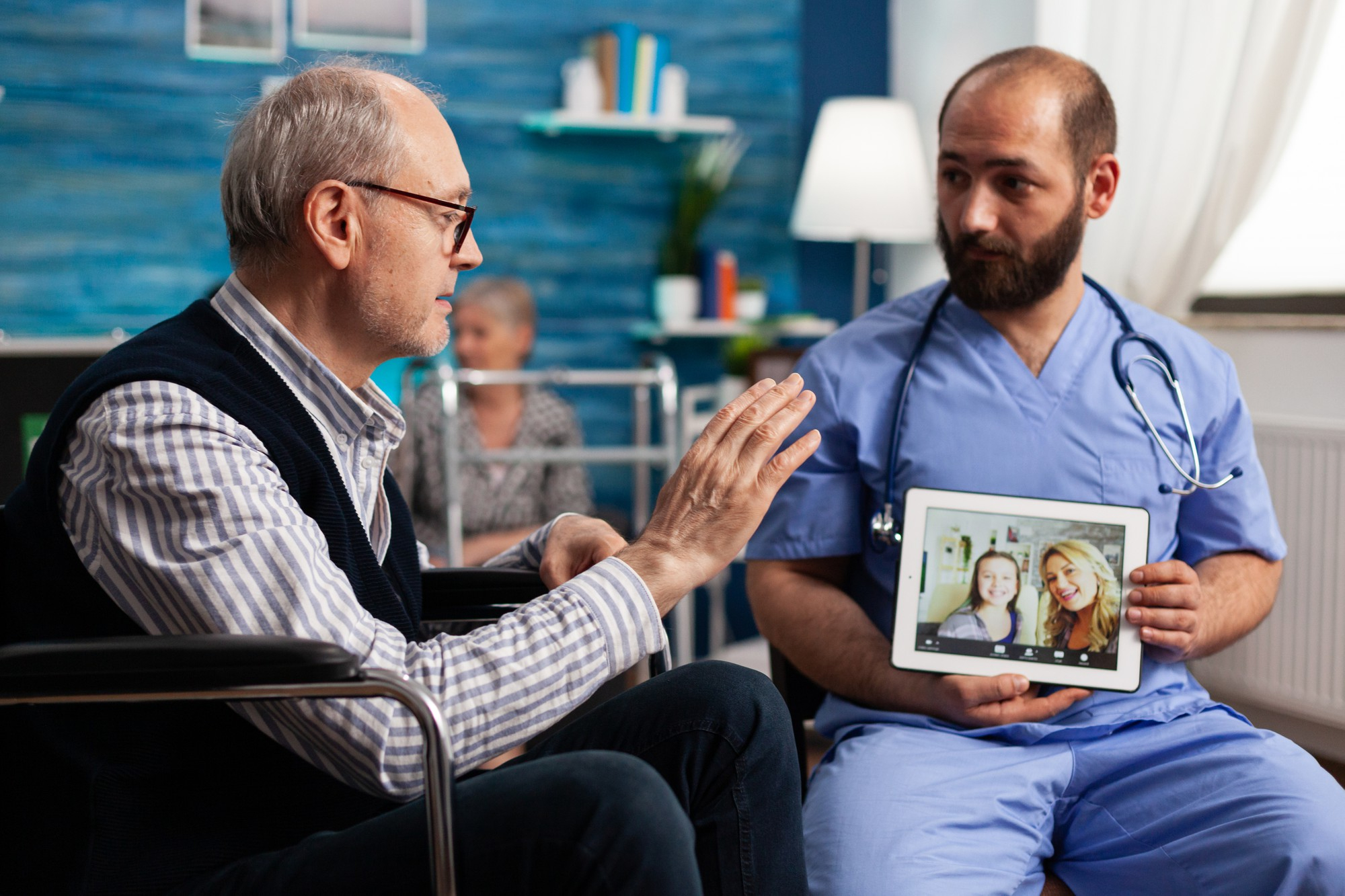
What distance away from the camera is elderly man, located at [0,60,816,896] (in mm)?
917

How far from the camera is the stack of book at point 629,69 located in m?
3.61

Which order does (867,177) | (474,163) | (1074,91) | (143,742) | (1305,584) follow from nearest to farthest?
1. (143,742)
2. (1074,91)
3. (1305,584)
4. (867,177)
5. (474,163)

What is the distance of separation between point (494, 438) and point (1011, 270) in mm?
1783

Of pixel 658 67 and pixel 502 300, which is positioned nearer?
pixel 502 300

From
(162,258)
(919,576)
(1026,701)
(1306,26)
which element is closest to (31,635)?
(919,576)

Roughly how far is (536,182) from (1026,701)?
2.75 m

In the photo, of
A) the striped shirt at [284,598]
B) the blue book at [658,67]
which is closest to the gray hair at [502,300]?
the blue book at [658,67]

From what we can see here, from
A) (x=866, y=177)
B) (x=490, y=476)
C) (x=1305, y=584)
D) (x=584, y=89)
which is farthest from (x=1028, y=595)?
(x=584, y=89)

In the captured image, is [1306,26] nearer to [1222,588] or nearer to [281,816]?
[1222,588]

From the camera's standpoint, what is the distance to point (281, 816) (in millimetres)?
1040

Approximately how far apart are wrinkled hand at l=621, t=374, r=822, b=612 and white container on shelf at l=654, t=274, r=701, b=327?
8.61ft

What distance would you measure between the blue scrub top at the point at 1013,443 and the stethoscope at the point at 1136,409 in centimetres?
1

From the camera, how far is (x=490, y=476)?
9.86ft

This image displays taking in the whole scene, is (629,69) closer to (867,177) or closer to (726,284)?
(726,284)
